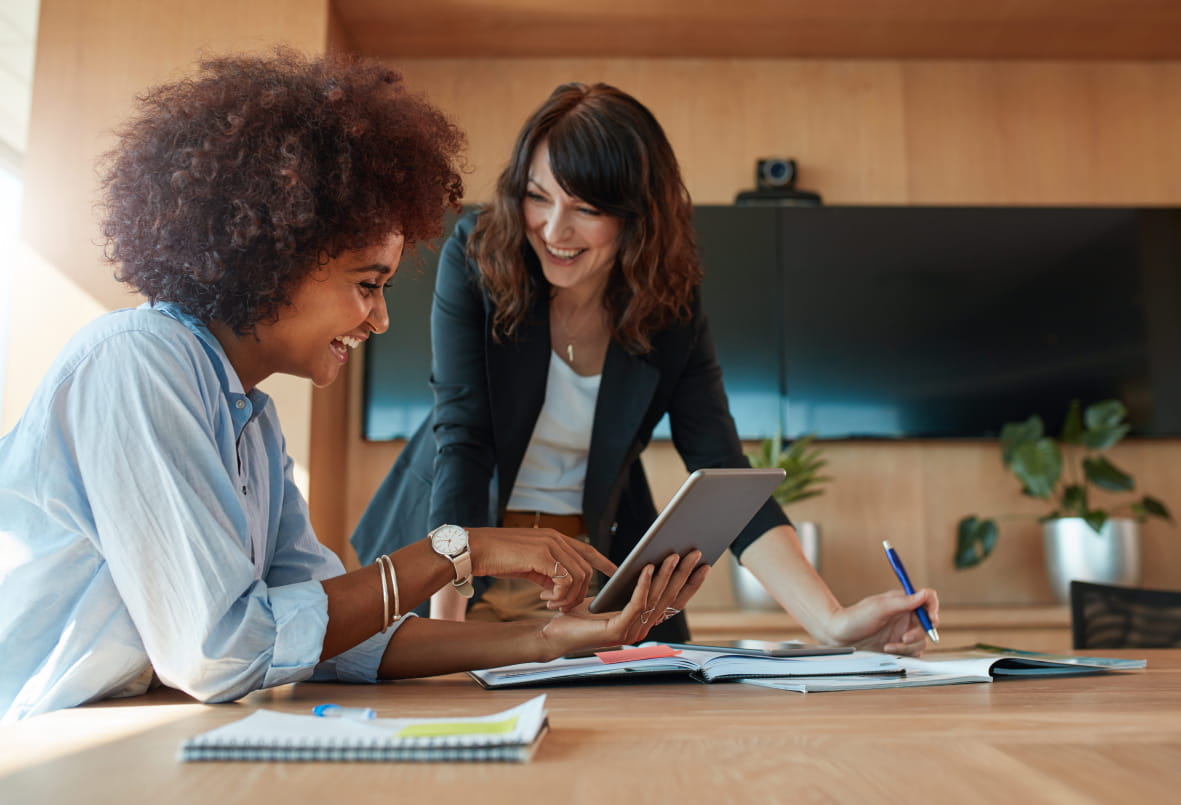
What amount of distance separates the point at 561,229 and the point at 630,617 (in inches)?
28.2

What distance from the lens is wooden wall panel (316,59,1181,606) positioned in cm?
368

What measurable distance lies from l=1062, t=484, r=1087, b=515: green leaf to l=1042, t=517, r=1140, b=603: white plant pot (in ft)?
0.13

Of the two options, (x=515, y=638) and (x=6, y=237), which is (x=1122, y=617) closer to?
(x=515, y=638)

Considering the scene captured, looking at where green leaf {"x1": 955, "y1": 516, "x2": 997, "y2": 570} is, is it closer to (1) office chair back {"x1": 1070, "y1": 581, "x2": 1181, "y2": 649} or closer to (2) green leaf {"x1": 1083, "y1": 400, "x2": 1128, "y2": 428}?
(2) green leaf {"x1": 1083, "y1": 400, "x2": 1128, "y2": 428}

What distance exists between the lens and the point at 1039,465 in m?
3.31

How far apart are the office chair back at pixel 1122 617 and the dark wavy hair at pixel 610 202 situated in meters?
1.14

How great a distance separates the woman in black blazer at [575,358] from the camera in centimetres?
155

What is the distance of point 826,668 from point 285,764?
2.12ft

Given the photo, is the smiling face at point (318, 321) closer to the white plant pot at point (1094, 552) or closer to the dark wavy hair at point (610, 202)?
the dark wavy hair at point (610, 202)

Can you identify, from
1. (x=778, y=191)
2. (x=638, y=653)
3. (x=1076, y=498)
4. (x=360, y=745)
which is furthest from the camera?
(x=778, y=191)

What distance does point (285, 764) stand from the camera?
55 centimetres


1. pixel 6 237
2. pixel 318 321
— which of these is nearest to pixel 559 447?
pixel 318 321

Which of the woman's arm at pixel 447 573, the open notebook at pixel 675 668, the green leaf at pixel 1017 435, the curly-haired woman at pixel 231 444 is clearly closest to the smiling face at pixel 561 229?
the curly-haired woman at pixel 231 444

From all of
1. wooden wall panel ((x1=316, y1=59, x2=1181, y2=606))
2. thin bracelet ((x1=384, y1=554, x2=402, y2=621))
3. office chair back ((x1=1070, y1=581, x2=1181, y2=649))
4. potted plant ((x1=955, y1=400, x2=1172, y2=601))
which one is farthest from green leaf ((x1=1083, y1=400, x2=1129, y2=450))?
thin bracelet ((x1=384, y1=554, x2=402, y2=621))
